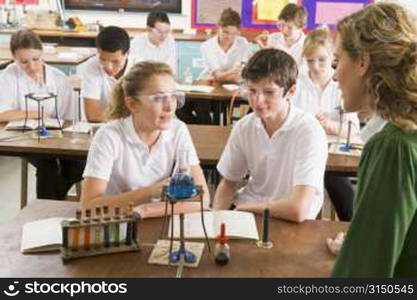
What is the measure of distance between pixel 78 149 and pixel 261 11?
4359mm

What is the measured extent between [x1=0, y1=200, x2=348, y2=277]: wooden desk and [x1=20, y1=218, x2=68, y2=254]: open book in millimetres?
20

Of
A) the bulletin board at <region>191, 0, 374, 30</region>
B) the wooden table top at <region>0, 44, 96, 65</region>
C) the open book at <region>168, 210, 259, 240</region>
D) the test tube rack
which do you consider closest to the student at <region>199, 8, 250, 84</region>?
the wooden table top at <region>0, 44, 96, 65</region>

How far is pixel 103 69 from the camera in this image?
11.6ft

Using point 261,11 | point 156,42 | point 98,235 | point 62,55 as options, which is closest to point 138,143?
point 98,235

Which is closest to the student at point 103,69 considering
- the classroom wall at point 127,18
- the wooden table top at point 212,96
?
the wooden table top at point 212,96

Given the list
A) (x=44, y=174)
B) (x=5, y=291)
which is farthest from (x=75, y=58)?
(x=5, y=291)

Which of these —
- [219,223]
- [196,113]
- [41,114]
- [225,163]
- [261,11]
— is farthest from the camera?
[261,11]

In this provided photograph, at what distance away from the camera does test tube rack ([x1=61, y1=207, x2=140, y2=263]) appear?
1493mm

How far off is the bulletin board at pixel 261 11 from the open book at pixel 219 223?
501 cm

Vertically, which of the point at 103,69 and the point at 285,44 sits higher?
the point at 285,44

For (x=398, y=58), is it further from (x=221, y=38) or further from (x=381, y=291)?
(x=221, y=38)

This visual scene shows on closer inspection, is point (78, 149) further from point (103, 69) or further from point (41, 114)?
point (103, 69)

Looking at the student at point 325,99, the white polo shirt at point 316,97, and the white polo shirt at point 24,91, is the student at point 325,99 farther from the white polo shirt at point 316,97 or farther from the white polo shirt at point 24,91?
the white polo shirt at point 24,91

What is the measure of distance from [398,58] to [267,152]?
1082mm
